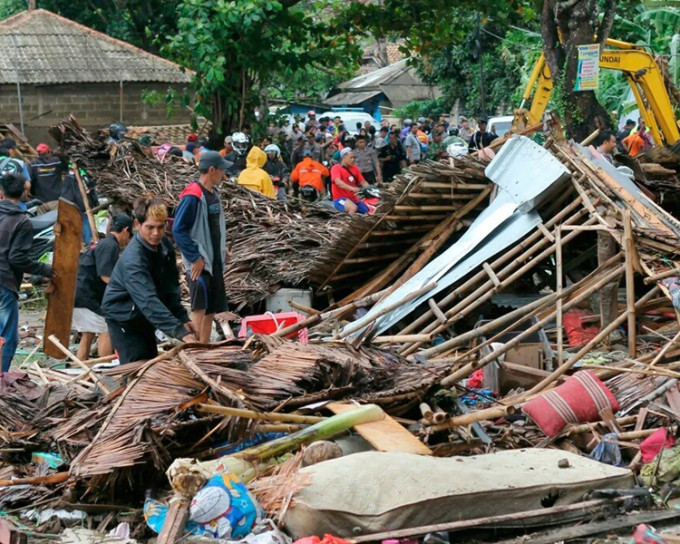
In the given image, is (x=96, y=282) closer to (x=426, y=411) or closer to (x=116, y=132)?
(x=426, y=411)

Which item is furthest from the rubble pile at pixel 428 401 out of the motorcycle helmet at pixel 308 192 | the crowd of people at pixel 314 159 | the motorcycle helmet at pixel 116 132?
the motorcycle helmet at pixel 308 192

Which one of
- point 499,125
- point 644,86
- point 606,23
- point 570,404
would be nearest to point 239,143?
point 606,23

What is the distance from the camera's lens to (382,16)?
2125 cm

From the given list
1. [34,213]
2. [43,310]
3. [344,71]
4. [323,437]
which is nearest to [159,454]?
[323,437]

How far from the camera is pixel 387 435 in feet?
20.1

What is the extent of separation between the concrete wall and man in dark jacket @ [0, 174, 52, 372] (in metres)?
18.7

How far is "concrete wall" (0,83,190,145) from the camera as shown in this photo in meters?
27.5

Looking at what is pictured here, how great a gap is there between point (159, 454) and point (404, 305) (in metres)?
4.02

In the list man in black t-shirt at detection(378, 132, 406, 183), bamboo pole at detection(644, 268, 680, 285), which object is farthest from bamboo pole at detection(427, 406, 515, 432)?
man in black t-shirt at detection(378, 132, 406, 183)

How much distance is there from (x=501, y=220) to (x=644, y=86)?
9.01m

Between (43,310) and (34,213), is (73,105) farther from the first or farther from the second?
(43,310)

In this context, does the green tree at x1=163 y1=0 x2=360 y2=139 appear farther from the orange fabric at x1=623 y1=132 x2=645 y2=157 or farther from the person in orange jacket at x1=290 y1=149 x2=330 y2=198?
the orange fabric at x1=623 y1=132 x2=645 y2=157

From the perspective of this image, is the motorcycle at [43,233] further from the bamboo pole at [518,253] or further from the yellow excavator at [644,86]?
the yellow excavator at [644,86]

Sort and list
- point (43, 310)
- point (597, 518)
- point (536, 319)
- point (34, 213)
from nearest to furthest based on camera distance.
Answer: point (597, 518) → point (536, 319) → point (43, 310) → point (34, 213)
